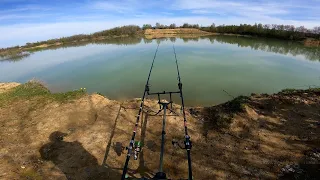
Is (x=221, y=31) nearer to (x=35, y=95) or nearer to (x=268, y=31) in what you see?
(x=268, y=31)

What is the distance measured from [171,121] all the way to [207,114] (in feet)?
5.32

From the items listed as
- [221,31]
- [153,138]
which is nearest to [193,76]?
[153,138]

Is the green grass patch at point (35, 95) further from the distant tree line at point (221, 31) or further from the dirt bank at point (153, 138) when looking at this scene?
the distant tree line at point (221, 31)

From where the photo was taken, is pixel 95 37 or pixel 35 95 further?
Answer: pixel 95 37

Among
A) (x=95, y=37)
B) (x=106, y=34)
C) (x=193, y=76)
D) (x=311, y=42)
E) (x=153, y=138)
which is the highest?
(x=106, y=34)

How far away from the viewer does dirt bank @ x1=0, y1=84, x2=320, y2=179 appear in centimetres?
620

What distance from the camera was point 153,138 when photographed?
7.71m

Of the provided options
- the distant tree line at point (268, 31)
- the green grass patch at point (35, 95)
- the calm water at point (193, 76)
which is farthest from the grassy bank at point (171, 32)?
the green grass patch at point (35, 95)

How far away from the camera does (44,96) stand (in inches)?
479

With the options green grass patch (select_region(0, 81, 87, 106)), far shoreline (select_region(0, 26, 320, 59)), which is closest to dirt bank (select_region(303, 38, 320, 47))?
far shoreline (select_region(0, 26, 320, 59))

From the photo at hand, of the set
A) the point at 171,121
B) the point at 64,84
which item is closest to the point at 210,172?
the point at 171,121

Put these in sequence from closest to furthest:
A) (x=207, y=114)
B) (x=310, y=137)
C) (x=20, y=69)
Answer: (x=310, y=137) → (x=207, y=114) → (x=20, y=69)

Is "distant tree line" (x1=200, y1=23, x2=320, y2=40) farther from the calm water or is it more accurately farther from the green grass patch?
the green grass patch

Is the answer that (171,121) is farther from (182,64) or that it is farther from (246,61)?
(246,61)
